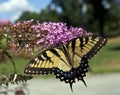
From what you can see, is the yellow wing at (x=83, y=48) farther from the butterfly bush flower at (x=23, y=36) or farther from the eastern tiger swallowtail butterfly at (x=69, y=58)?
the butterfly bush flower at (x=23, y=36)

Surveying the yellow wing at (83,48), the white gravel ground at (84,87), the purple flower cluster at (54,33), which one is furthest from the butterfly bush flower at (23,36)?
the white gravel ground at (84,87)

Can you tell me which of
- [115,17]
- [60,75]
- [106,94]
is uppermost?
[115,17]

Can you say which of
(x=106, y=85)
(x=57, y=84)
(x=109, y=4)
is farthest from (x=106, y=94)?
(x=109, y=4)

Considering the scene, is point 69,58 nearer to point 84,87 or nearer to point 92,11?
point 84,87

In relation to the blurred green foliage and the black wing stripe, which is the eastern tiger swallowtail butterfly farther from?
the blurred green foliage

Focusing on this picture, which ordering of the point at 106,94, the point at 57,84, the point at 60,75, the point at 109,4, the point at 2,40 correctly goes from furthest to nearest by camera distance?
the point at 109,4 < the point at 57,84 < the point at 106,94 < the point at 60,75 < the point at 2,40

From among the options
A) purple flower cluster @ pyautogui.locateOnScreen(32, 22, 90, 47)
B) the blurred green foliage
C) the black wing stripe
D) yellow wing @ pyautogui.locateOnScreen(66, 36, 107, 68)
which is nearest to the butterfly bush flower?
purple flower cluster @ pyautogui.locateOnScreen(32, 22, 90, 47)

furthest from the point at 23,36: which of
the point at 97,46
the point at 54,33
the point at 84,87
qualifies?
the point at 84,87

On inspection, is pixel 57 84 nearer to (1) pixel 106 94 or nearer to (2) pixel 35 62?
(1) pixel 106 94
